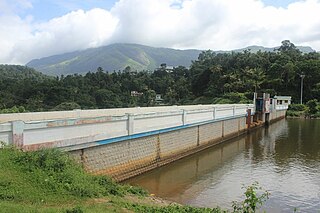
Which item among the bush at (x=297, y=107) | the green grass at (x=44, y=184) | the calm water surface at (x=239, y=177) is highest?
the bush at (x=297, y=107)

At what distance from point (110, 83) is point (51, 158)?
7661 cm

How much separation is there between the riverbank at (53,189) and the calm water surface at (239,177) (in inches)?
137

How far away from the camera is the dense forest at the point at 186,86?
53.7 meters

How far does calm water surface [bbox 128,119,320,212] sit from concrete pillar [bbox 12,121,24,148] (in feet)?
16.9

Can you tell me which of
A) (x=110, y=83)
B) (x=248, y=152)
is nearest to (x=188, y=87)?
(x=110, y=83)

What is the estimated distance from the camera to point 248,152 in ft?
75.0

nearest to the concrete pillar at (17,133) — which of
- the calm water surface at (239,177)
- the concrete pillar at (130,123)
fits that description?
the calm water surface at (239,177)

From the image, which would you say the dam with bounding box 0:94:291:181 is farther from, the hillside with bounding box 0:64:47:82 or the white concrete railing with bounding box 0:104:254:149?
the hillside with bounding box 0:64:47:82

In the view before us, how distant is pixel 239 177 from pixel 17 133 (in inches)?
391

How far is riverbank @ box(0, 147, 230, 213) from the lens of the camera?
6637 millimetres

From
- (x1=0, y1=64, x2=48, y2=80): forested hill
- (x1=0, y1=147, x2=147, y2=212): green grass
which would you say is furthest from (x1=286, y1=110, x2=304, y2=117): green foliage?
(x1=0, y1=64, x2=48, y2=80): forested hill

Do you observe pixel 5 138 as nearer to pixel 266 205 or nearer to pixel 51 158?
pixel 51 158

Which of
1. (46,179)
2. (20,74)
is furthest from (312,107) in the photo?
(20,74)

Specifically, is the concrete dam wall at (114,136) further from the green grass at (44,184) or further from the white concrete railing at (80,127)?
the green grass at (44,184)
